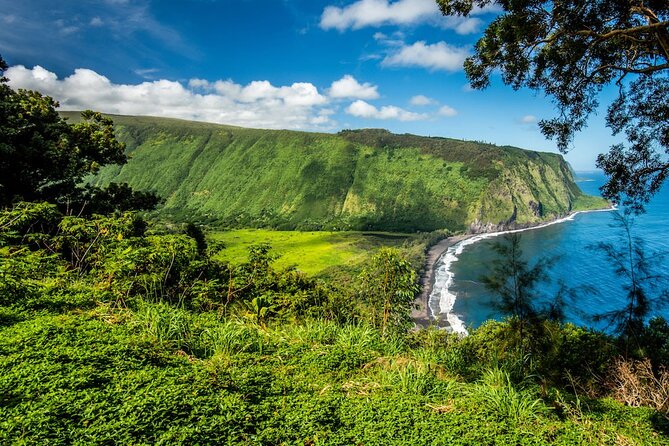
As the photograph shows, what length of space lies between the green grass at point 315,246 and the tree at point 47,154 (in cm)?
7550

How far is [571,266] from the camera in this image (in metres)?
111

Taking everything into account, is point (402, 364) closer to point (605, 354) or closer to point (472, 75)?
point (472, 75)

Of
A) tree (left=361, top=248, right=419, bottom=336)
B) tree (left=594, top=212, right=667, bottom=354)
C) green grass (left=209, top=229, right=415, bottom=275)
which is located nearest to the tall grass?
tree (left=594, top=212, right=667, bottom=354)

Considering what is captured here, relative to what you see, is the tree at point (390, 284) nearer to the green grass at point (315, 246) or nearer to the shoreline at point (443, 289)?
the shoreline at point (443, 289)

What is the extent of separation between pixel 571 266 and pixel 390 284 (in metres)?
115

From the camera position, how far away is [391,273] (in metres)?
20.1

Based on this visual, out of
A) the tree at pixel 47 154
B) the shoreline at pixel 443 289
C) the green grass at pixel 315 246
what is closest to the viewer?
the tree at pixel 47 154

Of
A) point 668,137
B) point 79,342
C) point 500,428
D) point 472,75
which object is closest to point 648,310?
point 668,137

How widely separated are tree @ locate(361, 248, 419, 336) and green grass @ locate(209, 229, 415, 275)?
263ft

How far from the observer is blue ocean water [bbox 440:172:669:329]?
79.4m

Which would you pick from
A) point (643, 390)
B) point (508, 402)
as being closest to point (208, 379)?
point (508, 402)

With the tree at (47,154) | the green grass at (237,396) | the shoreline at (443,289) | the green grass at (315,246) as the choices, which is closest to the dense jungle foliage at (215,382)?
the green grass at (237,396)

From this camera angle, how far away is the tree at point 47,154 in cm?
1753

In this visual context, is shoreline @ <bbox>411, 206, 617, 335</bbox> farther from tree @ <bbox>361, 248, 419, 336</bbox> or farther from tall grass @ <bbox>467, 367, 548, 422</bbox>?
tall grass @ <bbox>467, 367, 548, 422</bbox>
